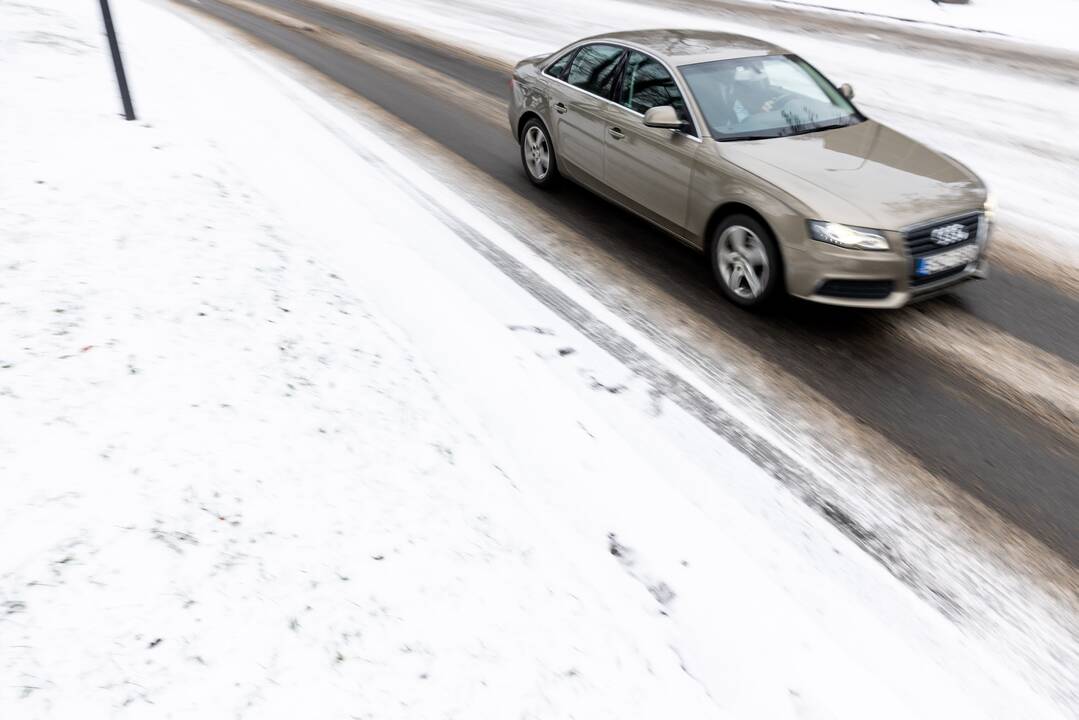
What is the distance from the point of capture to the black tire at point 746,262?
532cm

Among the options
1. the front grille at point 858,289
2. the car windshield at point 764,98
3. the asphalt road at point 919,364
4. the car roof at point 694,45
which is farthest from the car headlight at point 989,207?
the car roof at point 694,45

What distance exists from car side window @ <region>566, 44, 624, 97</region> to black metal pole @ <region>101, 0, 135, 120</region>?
14.7 feet

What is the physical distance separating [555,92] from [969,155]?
5.38 m

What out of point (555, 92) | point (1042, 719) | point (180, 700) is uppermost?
point (555, 92)

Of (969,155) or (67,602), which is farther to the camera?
(969,155)

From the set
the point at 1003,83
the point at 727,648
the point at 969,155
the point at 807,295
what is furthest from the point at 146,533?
the point at 1003,83

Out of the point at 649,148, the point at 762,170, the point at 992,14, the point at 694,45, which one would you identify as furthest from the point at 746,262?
the point at 992,14

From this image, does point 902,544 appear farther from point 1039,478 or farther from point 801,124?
point 801,124

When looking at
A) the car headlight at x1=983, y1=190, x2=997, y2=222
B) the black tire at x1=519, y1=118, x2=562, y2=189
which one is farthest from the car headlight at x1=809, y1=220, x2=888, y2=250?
the black tire at x1=519, y1=118, x2=562, y2=189

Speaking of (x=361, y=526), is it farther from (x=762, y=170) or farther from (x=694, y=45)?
(x=694, y=45)

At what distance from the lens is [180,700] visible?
97.4 inches

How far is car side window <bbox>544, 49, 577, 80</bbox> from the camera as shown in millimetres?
7441

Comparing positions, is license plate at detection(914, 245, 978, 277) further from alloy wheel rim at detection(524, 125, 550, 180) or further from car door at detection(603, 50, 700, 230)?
alloy wheel rim at detection(524, 125, 550, 180)

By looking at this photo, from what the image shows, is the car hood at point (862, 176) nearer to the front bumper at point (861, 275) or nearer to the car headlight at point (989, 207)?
the car headlight at point (989, 207)
